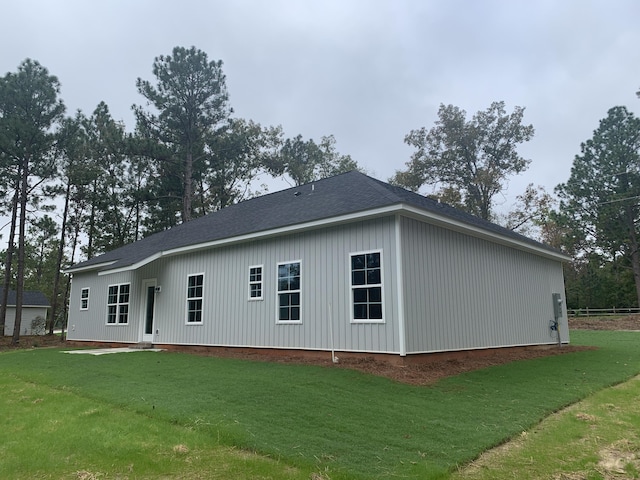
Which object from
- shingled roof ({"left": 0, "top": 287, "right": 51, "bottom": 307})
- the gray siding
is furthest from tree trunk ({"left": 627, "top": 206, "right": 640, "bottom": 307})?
the gray siding

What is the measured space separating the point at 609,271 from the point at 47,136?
3697cm

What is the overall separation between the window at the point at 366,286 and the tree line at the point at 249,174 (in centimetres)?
1791

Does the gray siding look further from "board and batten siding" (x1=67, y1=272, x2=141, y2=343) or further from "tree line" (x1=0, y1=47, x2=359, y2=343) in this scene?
"board and batten siding" (x1=67, y1=272, x2=141, y2=343)

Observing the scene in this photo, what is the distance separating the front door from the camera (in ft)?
46.5

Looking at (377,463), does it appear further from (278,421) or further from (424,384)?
(424,384)

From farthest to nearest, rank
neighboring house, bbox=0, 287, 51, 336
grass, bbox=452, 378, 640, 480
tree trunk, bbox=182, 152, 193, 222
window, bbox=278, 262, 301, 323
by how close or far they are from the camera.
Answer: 1. neighboring house, bbox=0, 287, 51, 336
2. tree trunk, bbox=182, 152, 193, 222
3. window, bbox=278, 262, 301, 323
4. grass, bbox=452, 378, 640, 480

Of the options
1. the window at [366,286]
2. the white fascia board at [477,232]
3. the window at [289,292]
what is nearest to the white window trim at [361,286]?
the window at [366,286]

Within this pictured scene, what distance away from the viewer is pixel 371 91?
21.2 meters

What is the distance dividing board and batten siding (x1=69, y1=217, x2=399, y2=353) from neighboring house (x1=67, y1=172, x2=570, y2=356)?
28 millimetres

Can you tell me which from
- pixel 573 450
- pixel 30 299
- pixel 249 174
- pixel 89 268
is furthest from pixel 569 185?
pixel 30 299

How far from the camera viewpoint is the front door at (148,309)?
46.5ft

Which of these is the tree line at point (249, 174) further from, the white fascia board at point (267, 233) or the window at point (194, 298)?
the window at point (194, 298)

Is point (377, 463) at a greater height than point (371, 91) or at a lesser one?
lesser

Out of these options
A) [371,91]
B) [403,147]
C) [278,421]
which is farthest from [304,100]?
[278,421]
